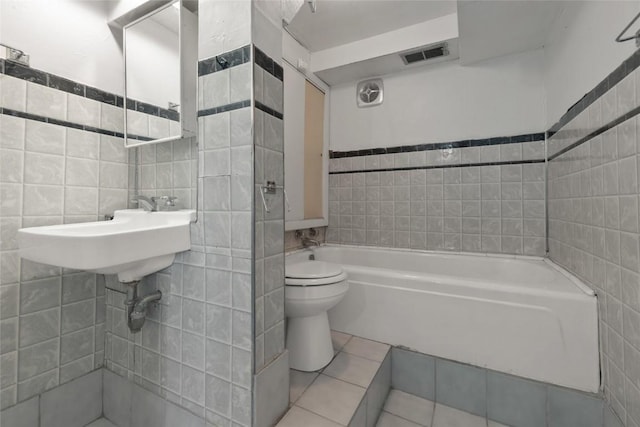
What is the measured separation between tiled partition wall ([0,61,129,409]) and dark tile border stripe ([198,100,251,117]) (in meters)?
0.72

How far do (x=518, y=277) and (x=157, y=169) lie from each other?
7.68ft

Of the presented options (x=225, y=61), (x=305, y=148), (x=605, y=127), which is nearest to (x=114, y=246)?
(x=225, y=61)

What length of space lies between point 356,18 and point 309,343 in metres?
2.17

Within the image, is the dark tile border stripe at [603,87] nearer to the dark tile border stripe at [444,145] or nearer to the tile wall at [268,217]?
the dark tile border stripe at [444,145]

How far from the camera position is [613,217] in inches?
39.5

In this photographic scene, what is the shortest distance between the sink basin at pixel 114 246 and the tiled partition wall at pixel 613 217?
1579mm

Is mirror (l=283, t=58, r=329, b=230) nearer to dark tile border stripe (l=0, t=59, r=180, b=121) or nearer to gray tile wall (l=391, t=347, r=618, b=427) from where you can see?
dark tile border stripe (l=0, t=59, r=180, b=121)

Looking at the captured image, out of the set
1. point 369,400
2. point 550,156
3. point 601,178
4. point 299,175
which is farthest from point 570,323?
point 299,175

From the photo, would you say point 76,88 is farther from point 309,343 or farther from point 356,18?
point 356,18

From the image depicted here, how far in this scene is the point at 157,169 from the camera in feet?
4.29

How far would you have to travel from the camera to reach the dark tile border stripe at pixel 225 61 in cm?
92

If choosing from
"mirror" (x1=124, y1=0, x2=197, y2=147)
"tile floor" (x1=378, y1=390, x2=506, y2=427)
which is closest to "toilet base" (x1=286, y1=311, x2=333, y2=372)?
"tile floor" (x1=378, y1=390, x2=506, y2=427)

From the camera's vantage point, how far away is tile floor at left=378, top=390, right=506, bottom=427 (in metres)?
1.22

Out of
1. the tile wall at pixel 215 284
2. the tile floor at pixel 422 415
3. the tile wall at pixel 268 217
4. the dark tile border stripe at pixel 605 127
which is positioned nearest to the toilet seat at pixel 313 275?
the tile wall at pixel 268 217
